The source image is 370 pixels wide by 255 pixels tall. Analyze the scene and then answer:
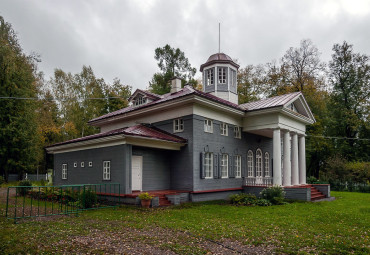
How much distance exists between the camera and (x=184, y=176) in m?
16.4

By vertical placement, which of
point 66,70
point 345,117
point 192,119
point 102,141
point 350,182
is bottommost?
point 350,182

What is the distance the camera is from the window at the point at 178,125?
17.0 m

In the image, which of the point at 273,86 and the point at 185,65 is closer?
the point at 273,86

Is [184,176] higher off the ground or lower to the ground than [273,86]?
lower

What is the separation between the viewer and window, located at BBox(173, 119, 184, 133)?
17.0 metres

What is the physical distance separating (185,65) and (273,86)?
11.7m

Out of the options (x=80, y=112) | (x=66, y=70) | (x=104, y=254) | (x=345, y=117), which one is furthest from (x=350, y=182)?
(x=66, y=70)

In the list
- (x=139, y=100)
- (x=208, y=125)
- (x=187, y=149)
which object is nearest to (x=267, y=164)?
(x=208, y=125)

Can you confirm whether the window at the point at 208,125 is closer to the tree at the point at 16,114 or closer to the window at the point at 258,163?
the window at the point at 258,163

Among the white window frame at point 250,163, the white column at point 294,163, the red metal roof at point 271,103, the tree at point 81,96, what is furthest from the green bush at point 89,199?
the tree at point 81,96

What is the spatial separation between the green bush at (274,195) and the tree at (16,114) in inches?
908

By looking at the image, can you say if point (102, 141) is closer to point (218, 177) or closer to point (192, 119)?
point (192, 119)

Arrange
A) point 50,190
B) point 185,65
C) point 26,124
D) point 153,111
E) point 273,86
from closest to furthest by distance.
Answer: point 50,190, point 153,111, point 26,124, point 273,86, point 185,65

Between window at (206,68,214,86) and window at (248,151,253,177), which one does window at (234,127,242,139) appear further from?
window at (206,68,214,86)
